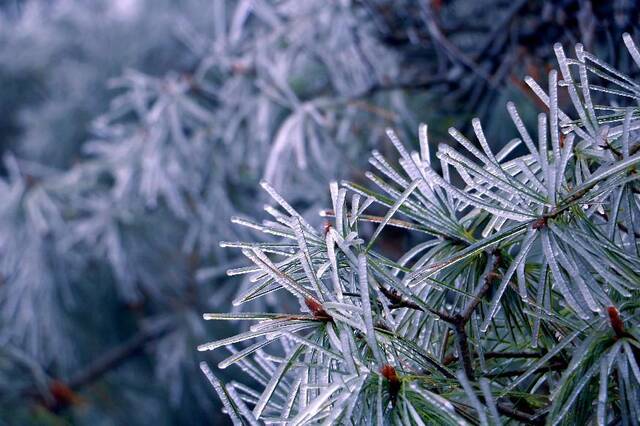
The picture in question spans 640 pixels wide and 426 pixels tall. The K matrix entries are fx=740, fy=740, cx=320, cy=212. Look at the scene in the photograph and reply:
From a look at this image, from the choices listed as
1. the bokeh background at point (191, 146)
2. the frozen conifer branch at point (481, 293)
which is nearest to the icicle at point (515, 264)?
the frozen conifer branch at point (481, 293)

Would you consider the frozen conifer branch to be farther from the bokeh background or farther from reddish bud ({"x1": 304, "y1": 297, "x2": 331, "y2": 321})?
the bokeh background

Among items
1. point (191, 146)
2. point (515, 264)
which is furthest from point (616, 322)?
point (191, 146)

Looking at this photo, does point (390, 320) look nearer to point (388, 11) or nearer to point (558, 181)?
point (558, 181)

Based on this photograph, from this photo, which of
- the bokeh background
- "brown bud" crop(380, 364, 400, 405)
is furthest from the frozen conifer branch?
the bokeh background

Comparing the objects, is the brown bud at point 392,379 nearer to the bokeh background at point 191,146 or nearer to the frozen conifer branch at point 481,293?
the frozen conifer branch at point 481,293

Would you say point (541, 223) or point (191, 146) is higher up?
point (541, 223)

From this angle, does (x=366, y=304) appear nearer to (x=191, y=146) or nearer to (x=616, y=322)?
(x=616, y=322)
